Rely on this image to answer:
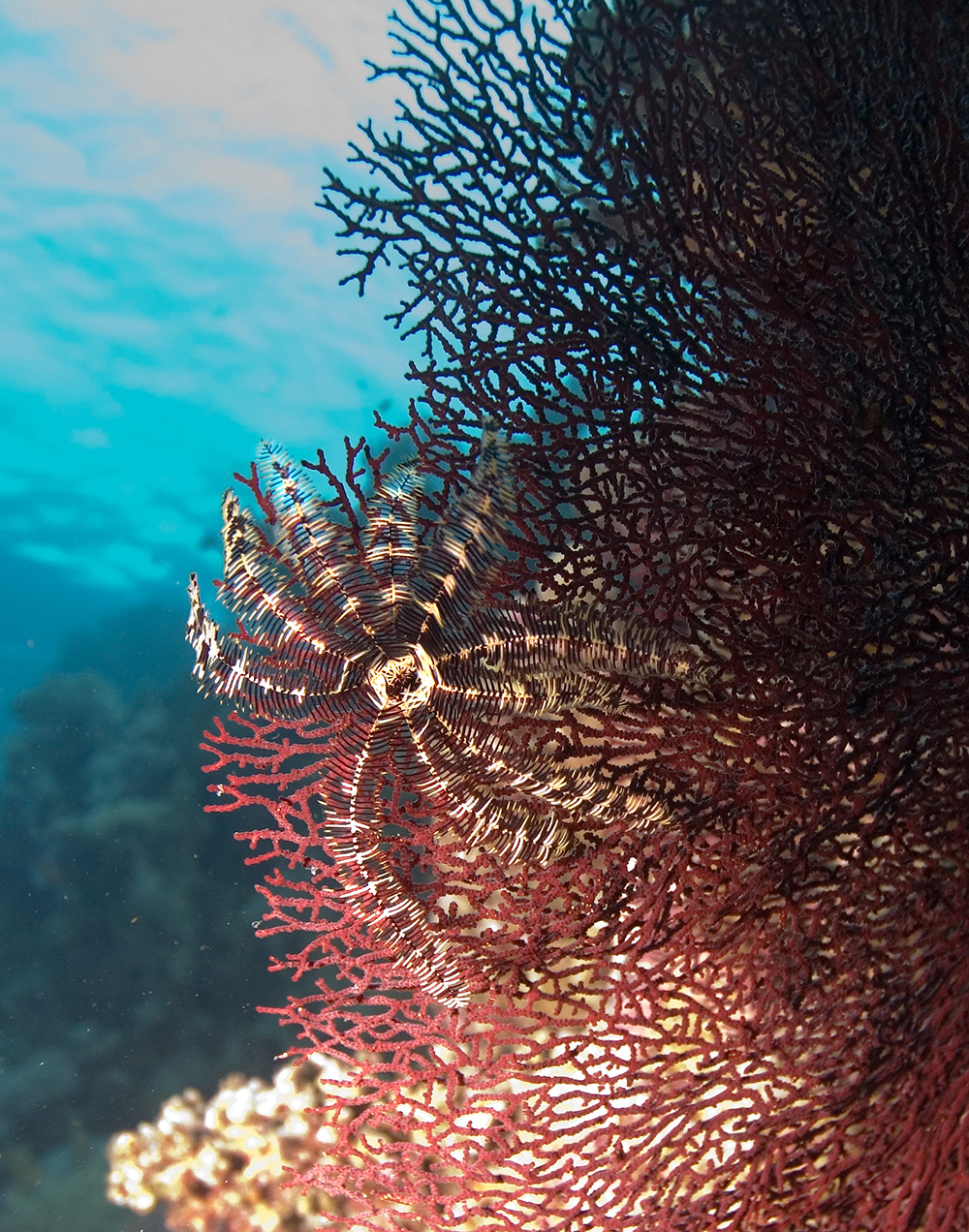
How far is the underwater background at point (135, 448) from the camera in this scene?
31.2ft

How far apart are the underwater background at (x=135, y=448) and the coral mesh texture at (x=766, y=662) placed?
21.8ft

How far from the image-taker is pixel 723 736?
264 centimetres

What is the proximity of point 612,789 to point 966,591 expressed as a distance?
1387 millimetres

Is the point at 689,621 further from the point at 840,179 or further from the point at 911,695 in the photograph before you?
the point at 840,179

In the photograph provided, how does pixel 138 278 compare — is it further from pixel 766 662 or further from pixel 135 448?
pixel 766 662

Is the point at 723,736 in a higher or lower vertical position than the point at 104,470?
lower

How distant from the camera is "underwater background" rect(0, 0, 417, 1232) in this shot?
9.51 metres

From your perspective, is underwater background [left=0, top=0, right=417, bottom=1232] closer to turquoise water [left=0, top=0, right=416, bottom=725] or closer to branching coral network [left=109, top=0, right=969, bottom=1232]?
turquoise water [left=0, top=0, right=416, bottom=725]

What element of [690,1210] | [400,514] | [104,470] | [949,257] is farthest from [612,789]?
[104,470]

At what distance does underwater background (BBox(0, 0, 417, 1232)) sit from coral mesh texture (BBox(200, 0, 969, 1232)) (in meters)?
6.65

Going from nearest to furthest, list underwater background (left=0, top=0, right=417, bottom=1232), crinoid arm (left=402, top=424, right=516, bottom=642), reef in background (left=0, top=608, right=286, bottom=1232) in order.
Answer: crinoid arm (left=402, top=424, right=516, bottom=642) → reef in background (left=0, top=608, right=286, bottom=1232) → underwater background (left=0, top=0, right=417, bottom=1232)

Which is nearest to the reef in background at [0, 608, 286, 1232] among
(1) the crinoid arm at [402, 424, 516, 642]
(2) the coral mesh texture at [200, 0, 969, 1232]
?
(2) the coral mesh texture at [200, 0, 969, 1232]

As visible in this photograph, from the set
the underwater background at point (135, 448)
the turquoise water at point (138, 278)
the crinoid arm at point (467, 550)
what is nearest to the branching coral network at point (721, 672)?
the crinoid arm at point (467, 550)

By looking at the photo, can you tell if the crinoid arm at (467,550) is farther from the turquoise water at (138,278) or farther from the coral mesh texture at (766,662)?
the turquoise water at (138,278)
